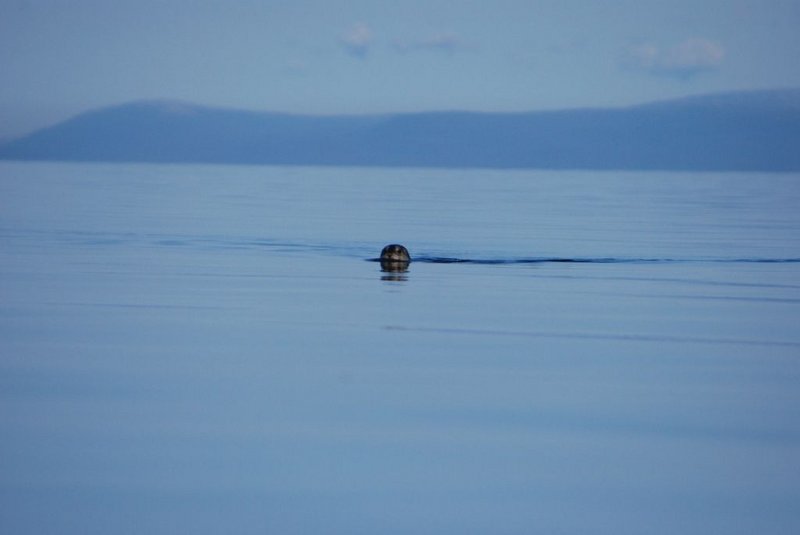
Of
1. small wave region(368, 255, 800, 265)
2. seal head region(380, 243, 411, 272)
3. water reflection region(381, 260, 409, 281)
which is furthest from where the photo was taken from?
small wave region(368, 255, 800, 265)

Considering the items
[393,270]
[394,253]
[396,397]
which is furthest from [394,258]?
[396,397]

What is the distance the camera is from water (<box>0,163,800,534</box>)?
34.9 ft

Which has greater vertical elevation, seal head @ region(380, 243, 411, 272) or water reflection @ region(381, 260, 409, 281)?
seal head @ region(380, 243, 411, 272)

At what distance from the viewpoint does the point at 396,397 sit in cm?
1430

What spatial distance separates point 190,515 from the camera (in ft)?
33.9

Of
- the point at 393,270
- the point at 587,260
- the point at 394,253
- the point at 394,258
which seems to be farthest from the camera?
the point at 587,260

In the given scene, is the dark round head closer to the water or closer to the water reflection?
the water reflection

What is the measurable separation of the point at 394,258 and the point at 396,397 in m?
15.3

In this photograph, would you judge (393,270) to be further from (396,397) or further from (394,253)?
(396,397)

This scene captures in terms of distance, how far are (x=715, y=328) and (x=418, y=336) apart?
4338mm

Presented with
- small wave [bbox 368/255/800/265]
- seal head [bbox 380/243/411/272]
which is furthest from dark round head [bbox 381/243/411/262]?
small wave [bbox 368/255/800/265]

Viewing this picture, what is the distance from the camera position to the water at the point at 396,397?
419 inches

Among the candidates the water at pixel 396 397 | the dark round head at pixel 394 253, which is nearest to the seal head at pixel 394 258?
the dark round head at pixel 394 253

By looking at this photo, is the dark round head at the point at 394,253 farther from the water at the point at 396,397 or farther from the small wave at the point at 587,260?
the small wave at the point at 587,260
